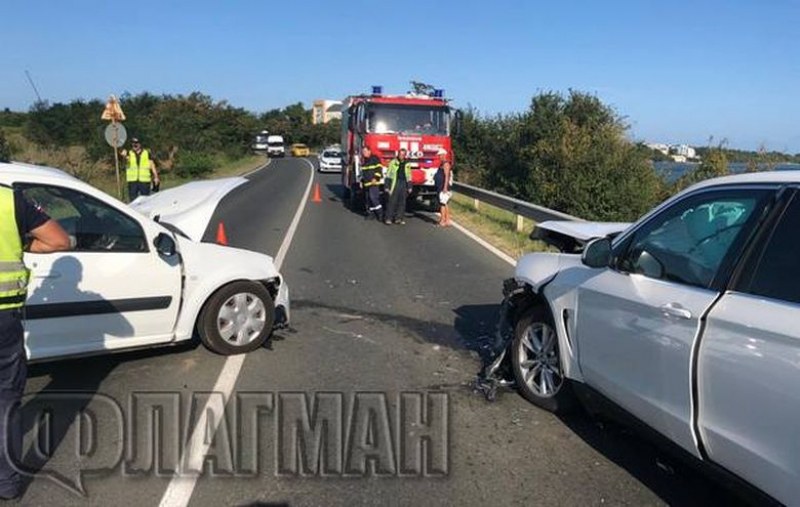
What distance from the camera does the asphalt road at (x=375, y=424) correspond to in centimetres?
396

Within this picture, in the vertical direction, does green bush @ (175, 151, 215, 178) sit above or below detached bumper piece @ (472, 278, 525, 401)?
below

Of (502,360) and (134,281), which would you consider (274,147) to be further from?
(502,360)

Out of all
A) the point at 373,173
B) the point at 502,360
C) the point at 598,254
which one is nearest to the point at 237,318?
the point at 502,360

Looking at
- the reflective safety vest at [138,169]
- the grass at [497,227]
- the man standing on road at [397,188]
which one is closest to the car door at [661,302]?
the grass at [497,227]

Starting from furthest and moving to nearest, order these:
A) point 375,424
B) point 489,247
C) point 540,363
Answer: point 489,247, point 540,363, point 375,424

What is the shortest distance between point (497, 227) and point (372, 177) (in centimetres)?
359

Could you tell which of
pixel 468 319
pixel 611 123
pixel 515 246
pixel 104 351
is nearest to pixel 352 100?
pixel 515 246

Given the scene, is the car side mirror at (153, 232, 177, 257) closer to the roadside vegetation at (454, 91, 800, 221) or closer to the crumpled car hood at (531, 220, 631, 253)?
the crumpled car hood at (531, 220, 631, 253)

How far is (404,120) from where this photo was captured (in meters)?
19.2

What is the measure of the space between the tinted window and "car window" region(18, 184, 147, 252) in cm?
421

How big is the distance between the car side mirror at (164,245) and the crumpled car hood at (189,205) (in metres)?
0.53

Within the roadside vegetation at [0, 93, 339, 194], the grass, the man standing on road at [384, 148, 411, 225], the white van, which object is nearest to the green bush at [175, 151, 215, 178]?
the roadside vegetation at [0, 93, 339, 194]

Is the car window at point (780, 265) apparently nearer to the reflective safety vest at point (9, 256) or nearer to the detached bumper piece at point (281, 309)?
the reflective safety vest at point (9, 256)

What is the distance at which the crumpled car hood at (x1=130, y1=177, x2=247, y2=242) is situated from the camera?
20.9 feet
